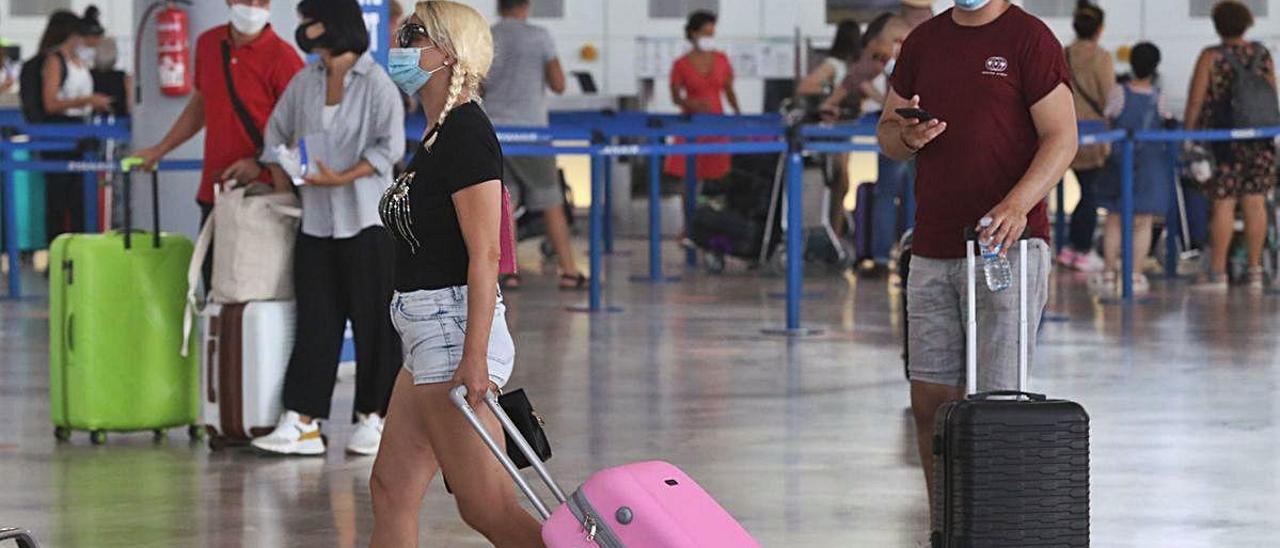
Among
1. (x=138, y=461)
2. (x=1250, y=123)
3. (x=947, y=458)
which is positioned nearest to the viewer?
(x=947, y=458)

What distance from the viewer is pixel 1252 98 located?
43.7ft

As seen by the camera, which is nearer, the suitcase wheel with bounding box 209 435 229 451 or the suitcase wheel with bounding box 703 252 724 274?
the suitcase wheel with bounding box 209 435 229 451

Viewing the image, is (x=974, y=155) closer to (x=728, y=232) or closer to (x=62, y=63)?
(x=728, y=232)

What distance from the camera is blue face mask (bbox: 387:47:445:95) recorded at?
4.74 metres

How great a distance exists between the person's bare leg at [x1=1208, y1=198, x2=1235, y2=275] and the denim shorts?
31.5 ft

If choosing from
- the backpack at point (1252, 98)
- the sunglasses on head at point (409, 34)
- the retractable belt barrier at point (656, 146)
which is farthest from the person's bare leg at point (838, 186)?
the sunglasses on head at point (409, 34)

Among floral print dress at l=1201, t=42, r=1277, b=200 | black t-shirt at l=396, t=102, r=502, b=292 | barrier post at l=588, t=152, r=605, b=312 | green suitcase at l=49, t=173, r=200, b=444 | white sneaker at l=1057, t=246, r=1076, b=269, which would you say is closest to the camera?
black t-shirt at l=396, t=102, r=502, b=292

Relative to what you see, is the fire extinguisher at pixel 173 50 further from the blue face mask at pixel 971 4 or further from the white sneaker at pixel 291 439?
the blue face mask at pixel 971 4

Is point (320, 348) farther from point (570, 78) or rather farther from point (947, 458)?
point (570, 78)

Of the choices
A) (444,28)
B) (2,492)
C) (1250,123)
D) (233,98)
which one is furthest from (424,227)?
(1250,123)

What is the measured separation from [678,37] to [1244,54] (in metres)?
7.41

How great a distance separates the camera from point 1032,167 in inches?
210

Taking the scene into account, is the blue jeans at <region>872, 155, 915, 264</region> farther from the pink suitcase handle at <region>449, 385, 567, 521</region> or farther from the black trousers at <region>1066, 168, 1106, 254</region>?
the pink suitcase handle at <region>449, 385, 567, 521</region>

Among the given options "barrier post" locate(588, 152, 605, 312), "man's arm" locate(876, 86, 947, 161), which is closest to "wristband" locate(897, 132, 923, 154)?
"man's arm" locate(876, 86, 947, 161)
